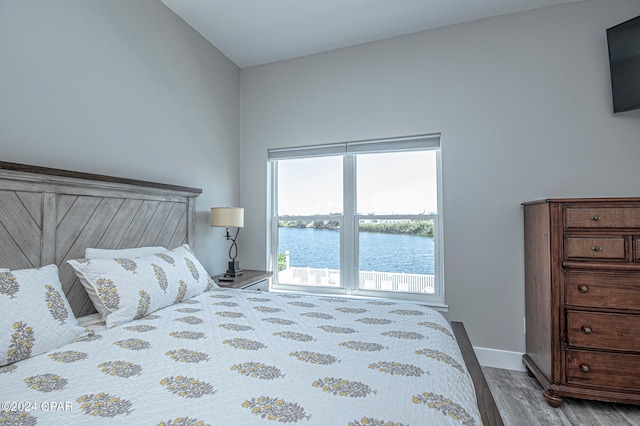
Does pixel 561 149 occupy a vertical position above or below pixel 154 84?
below

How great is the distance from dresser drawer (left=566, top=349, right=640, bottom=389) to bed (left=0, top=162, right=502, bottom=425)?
82cm

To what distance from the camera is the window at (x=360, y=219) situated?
2852 mm

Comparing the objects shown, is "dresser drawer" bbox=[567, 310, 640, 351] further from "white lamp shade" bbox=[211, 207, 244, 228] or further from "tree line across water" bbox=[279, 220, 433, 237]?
"white lamp shade" bbox=[211, 207, 244, 228]

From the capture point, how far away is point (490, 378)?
237 cm

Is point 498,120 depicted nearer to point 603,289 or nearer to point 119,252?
point 603,289

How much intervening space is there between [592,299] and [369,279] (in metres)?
1.67

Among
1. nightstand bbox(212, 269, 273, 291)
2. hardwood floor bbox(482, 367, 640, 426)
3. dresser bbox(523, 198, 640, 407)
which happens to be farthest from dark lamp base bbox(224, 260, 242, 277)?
dresser bbox(523, 198, 640, 407)

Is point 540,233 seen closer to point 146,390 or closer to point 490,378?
A: point 490,378

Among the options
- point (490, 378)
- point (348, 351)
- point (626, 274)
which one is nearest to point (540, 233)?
point (626, 274)

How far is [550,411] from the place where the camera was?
6.34 ft

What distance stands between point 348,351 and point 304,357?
183 millimetres

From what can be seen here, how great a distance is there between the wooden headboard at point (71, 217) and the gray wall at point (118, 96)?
15cm

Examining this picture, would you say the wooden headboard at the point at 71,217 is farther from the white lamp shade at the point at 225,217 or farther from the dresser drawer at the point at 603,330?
the dresser drawer at the point at 603,330

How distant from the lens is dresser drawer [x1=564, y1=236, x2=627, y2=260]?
6.29 feet
